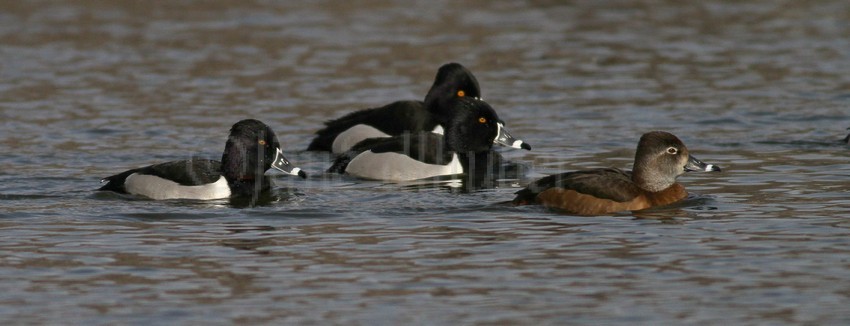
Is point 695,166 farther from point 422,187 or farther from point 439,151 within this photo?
point 439,151

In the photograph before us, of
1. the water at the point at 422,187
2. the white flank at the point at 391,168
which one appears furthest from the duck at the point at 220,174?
the white flank at the point at 391,168

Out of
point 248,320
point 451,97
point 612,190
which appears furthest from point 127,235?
point 451,97

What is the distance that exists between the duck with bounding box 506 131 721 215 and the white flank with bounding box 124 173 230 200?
2706 millimetres

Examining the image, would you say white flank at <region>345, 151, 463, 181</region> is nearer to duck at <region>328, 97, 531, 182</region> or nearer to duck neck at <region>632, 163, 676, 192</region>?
duck at <region>328, 97, 531, 182</region>

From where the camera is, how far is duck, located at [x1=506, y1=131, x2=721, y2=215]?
11883 mm

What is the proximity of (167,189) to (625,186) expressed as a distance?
3.96m

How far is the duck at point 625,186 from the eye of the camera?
1188 centimetres

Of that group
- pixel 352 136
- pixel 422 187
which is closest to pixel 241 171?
pixel 422 187

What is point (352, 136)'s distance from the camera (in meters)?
16.8

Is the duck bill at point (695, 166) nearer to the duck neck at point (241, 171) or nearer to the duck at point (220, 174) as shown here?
the duck at point (220, 174)

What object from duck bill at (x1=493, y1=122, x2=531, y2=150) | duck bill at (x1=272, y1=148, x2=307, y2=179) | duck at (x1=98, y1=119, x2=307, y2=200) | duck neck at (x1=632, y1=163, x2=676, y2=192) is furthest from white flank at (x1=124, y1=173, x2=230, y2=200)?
duck neck at (x1=632, y1=163, x2=676, y2=192)

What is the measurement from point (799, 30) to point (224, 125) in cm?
1138

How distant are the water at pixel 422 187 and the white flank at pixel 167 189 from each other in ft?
0.56

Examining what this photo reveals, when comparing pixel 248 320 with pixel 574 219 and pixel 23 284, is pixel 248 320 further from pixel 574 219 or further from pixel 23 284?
pixel 574 219
